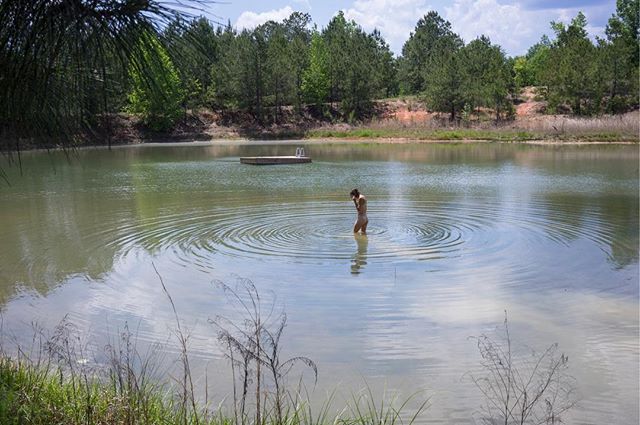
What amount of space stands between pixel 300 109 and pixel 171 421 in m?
78.2

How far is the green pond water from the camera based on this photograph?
25.9 feet

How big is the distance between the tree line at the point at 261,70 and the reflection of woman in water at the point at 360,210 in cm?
445

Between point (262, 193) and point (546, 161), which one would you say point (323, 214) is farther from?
point (546, 161)

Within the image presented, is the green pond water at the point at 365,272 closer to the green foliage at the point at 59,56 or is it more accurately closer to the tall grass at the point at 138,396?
the green foliage at the point at 59,56

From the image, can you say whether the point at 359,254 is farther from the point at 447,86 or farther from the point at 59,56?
the point at 447,86

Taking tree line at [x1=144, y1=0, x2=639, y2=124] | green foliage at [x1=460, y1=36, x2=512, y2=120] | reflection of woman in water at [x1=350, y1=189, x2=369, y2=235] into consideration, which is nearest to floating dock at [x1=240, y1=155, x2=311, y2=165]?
reflection of woman in water at [x1=350, y1=189, x2=369, y2=235]

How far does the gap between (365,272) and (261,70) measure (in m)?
66.2

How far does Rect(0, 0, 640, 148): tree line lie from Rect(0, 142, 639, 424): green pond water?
634 millimetres

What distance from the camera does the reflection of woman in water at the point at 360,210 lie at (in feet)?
49.8

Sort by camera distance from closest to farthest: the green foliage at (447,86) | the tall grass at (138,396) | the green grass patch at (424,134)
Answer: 1. the tall grass at (138,396)
2. the green grass patch at (424,134)
3. the green foliage at (447,86)

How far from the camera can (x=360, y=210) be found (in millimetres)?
15312

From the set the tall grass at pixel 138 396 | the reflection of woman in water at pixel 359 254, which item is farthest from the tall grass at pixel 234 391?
the reflection of woman in water at pixel 359 254

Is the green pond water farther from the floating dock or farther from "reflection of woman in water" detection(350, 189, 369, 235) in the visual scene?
the floating dock

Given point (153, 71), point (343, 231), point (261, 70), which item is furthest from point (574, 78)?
point (153, 71)
